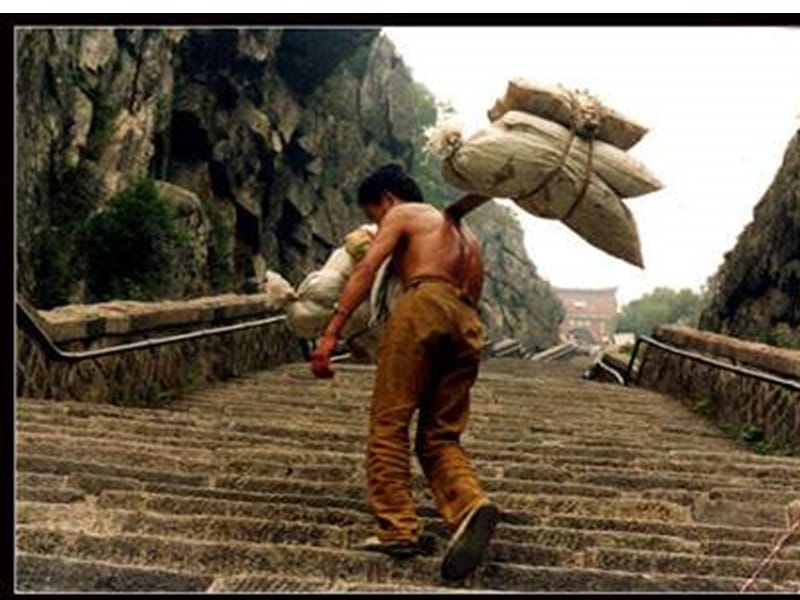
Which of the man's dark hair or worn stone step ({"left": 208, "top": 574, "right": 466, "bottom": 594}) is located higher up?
the man's dark hair

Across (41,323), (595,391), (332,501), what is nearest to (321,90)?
(595,391)

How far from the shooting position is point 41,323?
6363 millimetres

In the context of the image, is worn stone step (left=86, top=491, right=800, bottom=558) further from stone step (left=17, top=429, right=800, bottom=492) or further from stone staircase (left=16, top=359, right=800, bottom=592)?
stone step (left=17, top=429, right=800, bottom=492)

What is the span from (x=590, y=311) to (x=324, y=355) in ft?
255

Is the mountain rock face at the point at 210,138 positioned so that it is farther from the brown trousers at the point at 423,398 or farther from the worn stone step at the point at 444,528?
the brown trousers at the point at 423,398

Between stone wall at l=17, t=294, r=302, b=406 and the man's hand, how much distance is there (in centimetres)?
280

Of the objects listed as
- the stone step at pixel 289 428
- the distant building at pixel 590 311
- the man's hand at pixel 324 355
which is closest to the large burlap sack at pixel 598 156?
the man's hand at pixel 324 355

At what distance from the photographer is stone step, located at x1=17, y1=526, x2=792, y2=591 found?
3.39 metres

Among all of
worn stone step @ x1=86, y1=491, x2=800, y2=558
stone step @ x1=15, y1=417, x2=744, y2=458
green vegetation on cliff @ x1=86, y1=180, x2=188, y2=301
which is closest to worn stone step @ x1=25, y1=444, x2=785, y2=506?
worn stone step @ x1=86, y1=491, x2=800, y2=558

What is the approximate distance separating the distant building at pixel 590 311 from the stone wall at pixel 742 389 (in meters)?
66.2

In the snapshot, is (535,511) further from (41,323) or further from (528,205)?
(41,323)

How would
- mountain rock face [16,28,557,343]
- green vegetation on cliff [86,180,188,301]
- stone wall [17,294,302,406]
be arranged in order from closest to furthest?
stone wall [17,294,302,406]
mountain rock face [16,28,557,343]
green vegetation on cliff [86,180,188,301]

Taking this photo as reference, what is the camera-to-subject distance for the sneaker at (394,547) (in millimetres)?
3539

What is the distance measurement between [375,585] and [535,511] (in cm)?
114
